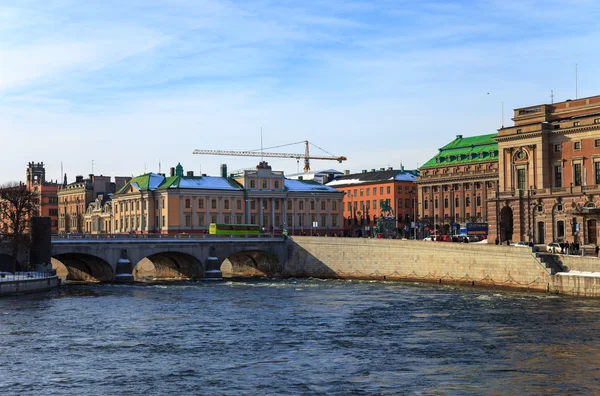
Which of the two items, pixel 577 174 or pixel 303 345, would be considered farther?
pixel 577 174

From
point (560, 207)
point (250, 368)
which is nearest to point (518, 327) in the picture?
point (250, 368)

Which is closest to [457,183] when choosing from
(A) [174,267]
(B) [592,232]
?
(B) [592,232]

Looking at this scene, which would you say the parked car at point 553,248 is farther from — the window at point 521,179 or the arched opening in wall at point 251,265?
the arched opening in wall at point 251,265

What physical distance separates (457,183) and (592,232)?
209 ft

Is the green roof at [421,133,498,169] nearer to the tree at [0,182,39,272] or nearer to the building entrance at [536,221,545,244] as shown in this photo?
the building entrance at [536,221,545,244]

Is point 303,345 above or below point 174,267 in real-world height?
below

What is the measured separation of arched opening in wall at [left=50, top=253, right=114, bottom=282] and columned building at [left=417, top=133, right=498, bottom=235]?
236 feet

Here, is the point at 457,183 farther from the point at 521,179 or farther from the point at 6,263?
the point at 6,263

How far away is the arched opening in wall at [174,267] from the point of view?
127425 millimetres

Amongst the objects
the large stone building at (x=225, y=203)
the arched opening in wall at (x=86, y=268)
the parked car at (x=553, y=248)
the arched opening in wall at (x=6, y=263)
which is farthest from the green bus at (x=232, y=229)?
the parked car at (x=553, y=248)

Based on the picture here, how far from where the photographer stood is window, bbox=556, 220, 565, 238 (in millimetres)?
114562

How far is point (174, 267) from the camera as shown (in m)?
134

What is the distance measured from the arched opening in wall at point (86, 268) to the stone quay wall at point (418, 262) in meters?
27.3

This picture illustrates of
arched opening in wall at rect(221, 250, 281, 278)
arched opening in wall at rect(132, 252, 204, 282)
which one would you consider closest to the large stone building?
arched opening in wall at rect(221, 250, 281, 278)
